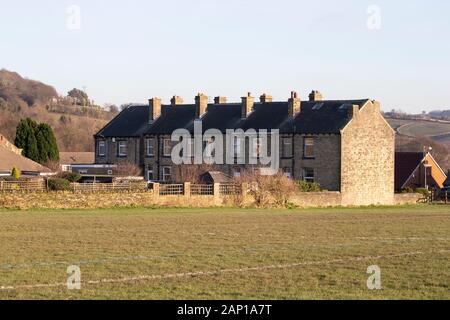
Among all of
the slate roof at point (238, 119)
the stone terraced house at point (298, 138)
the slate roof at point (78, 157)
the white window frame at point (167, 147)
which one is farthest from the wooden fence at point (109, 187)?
the slate roof at point (78, 157)

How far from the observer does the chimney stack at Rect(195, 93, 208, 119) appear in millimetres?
75812

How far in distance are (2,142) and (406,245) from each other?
61.1 meters

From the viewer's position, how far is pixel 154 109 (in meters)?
78.1

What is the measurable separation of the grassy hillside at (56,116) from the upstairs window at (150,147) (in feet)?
174

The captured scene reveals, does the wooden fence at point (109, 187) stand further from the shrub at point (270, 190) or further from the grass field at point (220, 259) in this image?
the grass field at point (220, 259)

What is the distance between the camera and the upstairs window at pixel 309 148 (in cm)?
6912

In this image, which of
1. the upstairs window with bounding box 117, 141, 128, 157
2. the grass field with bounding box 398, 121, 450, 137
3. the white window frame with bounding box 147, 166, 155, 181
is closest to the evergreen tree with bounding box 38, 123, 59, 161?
the upstairs window with bounding box 117, 141, 128, 157

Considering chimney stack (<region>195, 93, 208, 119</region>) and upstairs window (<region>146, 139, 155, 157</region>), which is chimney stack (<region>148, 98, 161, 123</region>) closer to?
upstairs window (<region>146, 139, 155, 157</region>)

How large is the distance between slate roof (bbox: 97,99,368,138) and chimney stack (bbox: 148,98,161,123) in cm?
42

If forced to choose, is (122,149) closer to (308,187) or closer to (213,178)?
(308,187)

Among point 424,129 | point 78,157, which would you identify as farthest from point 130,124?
point 424,129

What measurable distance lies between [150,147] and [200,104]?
17.8 feet

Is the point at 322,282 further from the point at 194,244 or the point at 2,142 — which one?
the point at 2,142
